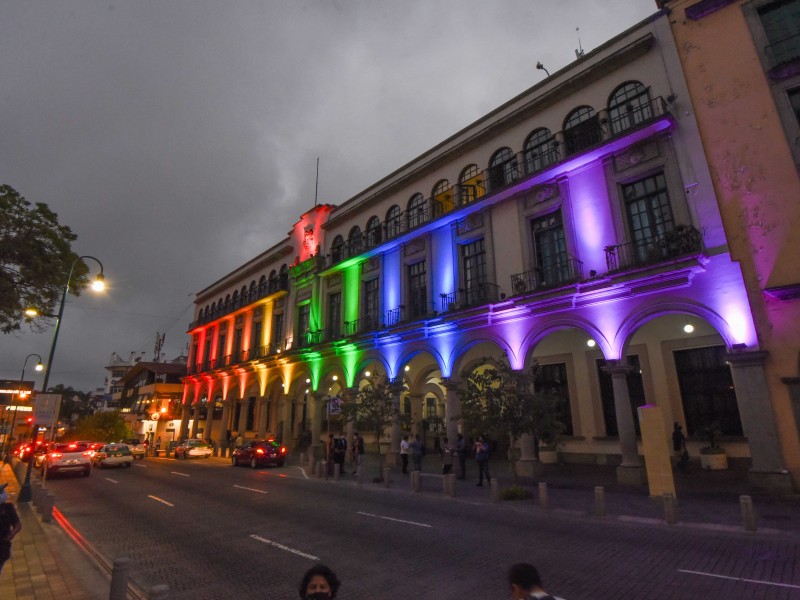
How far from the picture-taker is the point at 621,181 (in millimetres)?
16281

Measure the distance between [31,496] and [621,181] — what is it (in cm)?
2286

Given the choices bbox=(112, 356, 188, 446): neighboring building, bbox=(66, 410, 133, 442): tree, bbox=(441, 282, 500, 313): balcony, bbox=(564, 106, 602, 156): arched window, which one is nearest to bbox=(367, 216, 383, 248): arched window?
bbox=(441, 282, 500, 313): balcony

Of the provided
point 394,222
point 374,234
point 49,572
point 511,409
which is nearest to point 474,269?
point 394,222

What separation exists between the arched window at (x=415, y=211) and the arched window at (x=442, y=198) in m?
0.77

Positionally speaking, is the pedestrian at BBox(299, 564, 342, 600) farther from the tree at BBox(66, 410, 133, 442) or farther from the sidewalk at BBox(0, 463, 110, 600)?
the tree at BBox(66, 410, 133, 442)

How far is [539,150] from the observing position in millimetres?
19422

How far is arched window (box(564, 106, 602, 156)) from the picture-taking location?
17.4 metres

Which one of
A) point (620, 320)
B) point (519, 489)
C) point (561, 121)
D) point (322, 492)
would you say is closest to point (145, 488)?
point (322, 492)

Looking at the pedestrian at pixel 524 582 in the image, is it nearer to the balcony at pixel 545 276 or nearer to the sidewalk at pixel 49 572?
the sidewalk at pixel 49 572

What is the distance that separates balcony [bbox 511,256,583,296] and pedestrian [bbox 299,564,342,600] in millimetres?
15114

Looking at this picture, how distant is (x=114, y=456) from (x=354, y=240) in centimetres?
1910

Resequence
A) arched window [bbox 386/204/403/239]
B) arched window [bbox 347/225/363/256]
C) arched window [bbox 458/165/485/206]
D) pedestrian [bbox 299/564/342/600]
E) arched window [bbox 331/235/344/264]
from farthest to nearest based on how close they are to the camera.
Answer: arched window [bbox 331/235/344/264], arched window [bbox 347/225/363/256], arched window [bbox 386/204/403/239], arched window [bbox 458/165/485/206], pedestrian [bbox 299/564/342/600]

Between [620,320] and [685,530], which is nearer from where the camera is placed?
[685,530]

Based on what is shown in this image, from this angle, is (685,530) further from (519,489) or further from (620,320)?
(620,320)
